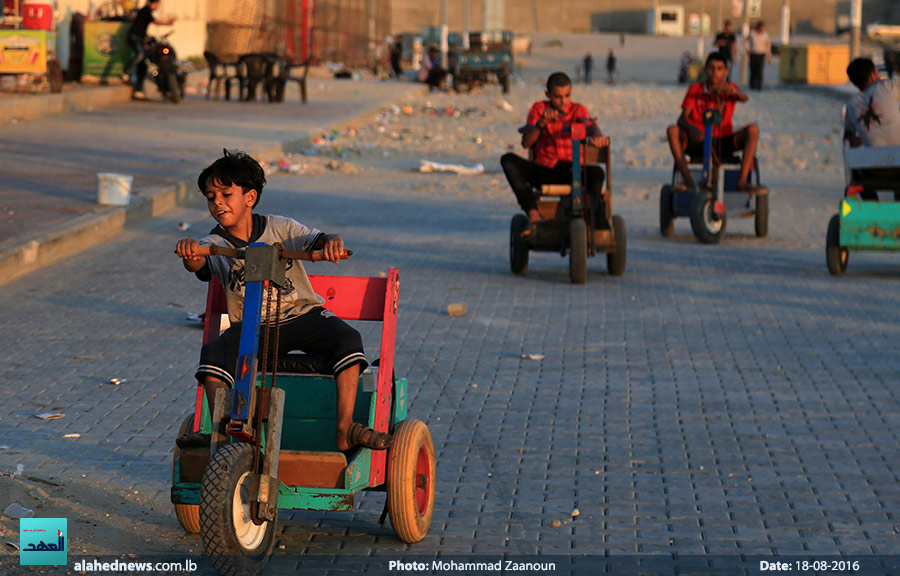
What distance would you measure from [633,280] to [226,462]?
699 cm

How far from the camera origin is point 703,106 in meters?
13.0

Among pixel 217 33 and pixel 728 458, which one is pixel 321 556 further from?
pixel 217 33

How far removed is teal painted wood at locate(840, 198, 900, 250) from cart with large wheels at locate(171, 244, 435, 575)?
6715mm

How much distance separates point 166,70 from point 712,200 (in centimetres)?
1679

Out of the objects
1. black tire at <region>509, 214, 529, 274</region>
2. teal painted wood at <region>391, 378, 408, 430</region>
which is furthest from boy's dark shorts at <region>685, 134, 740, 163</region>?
teal painted wood at <region>391, 378, 408, 430</region>

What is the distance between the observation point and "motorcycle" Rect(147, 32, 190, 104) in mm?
26312

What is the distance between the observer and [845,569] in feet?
14.5

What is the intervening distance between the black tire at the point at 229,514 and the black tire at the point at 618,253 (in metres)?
6.80

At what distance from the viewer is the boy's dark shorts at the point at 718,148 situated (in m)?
13.0

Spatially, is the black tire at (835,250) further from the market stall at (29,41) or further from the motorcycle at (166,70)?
the motorcycle at (166,70)

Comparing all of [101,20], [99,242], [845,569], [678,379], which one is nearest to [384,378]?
A: [845,569]

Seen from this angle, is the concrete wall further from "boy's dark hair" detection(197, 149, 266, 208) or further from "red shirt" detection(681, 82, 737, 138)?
"boy's dark hair" detection(197, 149, 266, 208)

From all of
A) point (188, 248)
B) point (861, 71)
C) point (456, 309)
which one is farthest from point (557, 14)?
point (188, 248)

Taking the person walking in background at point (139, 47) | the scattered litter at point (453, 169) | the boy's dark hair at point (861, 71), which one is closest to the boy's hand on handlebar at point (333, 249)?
the boy's dark hair at point (861, 71)
